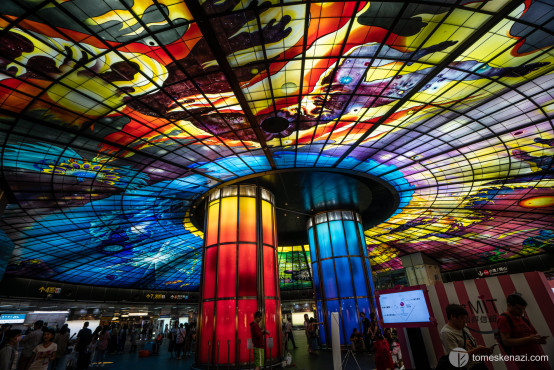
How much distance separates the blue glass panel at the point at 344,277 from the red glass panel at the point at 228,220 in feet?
37.3

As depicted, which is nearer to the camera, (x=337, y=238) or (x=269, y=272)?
(x=269, y=272)

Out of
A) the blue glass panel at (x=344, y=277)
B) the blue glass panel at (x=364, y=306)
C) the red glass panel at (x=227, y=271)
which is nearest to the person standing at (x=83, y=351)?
the red glass panel at (x=227, y=271)

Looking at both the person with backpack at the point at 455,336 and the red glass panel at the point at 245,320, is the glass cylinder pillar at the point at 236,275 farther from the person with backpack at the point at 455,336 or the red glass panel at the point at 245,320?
the person with backpack at the point at 455,336

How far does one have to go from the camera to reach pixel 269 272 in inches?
681

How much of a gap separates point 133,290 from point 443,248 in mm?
51717

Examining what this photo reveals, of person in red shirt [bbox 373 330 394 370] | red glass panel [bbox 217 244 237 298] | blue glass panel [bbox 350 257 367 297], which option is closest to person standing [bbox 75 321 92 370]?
red glass panel [bbox 217 244 237 298]

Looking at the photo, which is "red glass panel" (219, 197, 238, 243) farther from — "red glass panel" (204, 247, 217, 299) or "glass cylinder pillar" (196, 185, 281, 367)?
"red glass panel" (204, 247, 217, 299)

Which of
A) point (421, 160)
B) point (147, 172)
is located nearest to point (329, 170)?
point (421, 160)

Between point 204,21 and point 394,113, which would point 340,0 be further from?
point 394,113

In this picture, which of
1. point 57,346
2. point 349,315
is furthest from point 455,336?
point 349,315

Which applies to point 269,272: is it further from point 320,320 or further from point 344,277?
point 320,320

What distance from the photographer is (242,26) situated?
8555mm

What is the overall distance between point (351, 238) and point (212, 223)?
13.4 m

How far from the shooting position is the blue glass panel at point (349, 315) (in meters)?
21.4
